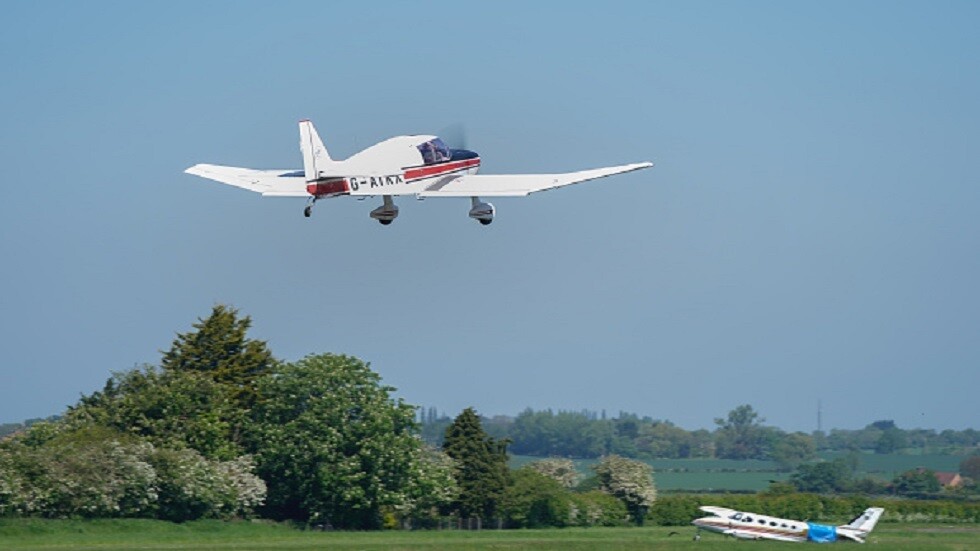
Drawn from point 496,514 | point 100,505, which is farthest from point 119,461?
point 496,514

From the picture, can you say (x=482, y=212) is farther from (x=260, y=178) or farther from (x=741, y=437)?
(x=741, y=437)

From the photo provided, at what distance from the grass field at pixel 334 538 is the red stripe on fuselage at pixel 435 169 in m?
11.4

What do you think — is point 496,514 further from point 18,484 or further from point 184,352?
point 18,484

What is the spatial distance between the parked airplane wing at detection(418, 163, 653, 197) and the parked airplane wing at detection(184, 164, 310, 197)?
3.56m

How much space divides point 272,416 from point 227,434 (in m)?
2.00

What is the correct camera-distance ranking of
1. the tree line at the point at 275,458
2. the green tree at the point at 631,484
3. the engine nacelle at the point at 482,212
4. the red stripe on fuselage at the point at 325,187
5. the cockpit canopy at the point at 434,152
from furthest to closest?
the green tree at the point at 631,484
the tree line at the point at 275,458
the cockpit canopy at the point at 434,152
the engine nacelle at the point at 482,212
the red stripe on fuselage at the point at 325,187

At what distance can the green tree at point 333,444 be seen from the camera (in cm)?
6184

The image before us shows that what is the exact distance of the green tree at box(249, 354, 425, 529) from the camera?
203 ft

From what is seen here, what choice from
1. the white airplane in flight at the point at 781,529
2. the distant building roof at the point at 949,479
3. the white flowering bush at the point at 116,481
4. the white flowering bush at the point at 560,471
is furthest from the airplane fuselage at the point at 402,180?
the distant building roof at the point at 949,479

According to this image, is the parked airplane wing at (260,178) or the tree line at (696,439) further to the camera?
the tree line at (696,439)

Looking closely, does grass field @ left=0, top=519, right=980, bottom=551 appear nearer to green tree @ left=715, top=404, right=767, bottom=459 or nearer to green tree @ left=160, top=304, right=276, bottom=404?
green tree @ left=160, top=304, right=276, bottom=404

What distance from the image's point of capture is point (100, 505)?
53.4 metres

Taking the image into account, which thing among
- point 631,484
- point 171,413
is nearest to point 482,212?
point 171,413

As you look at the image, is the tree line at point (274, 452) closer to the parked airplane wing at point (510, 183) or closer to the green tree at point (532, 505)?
the green tree at point (532, 505)
